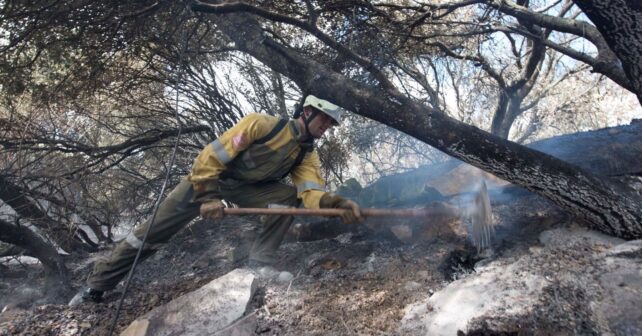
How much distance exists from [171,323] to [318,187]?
165 cm

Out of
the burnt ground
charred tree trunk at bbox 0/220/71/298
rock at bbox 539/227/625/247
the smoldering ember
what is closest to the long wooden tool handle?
the smoldering ember

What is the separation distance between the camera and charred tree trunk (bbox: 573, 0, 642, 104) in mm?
2578

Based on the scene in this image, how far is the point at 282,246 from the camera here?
444cm

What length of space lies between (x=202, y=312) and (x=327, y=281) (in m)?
1.03

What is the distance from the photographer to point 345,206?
3.39 m

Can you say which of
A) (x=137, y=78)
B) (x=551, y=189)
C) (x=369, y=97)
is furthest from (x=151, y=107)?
(x=551, y=189)

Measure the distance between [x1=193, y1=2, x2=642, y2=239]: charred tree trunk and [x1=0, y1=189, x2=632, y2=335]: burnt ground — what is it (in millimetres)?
468

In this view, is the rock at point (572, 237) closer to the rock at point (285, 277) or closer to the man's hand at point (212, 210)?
the rock at point (285, 277)

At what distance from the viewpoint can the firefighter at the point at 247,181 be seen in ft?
10.9

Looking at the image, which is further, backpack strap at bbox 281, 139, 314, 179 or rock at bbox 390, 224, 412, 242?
rock at bbox 390, 224, 412, 242

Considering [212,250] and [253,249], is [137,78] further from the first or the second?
[253,249]

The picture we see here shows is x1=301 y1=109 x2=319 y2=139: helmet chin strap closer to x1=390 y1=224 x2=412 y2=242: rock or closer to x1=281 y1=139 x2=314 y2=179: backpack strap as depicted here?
x1=281 y1=139 x2=314 y2=179: backpack strap

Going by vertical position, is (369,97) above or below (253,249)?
above

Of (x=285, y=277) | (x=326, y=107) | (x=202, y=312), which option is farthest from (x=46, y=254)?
(x=326, y=107)
